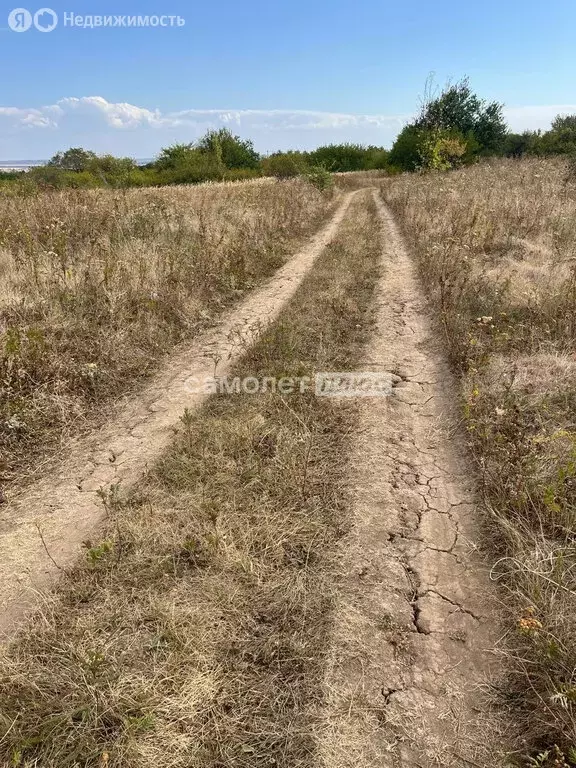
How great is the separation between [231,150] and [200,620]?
34.8 m

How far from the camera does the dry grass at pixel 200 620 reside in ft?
6.21

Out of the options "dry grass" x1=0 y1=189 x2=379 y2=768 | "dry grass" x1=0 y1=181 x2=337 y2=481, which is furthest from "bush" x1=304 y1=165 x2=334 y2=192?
"dry grass" x1=0 y1=189 x2=379 y2=768

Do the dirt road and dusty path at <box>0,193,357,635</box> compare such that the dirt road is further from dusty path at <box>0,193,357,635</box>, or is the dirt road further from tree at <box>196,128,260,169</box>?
Answer: tree at <box>196,128,260,169</box>

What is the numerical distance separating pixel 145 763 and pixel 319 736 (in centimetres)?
71

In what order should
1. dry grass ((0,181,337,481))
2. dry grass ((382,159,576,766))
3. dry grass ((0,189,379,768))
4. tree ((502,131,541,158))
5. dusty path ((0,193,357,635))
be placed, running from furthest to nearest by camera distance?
1. tree ((502,131,541,158))
2. dry grass ((0,181,337,481))
3. dusty path ((0,193,357,635))
4. dry grass ((382,159,576,766))
5. dry grass ((0,189,379,768))

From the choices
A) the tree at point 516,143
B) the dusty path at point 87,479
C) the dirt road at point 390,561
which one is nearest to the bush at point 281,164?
the tree at point 516,143

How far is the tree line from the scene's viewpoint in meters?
19.7

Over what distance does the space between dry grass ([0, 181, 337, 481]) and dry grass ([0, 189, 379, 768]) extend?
1381 millimetres

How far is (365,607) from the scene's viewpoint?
246 centimetres

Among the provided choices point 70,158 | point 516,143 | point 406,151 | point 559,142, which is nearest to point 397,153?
point 406,151

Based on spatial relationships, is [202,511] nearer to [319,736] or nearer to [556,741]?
[319,736]

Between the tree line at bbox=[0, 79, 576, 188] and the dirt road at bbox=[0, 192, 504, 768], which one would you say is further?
the tree line at bbox=[0, 79, 576, 188]

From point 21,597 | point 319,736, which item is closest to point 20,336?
point 21,597

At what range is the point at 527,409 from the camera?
149 inches
